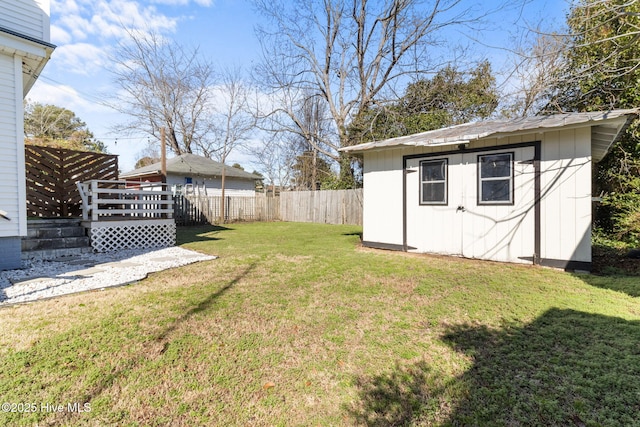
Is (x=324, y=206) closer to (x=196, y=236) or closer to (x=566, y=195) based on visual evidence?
(x=196, y=236)

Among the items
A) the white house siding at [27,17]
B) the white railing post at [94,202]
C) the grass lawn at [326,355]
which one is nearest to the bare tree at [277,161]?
the white railing post at [94,202]

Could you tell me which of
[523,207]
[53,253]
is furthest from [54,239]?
[523,207]

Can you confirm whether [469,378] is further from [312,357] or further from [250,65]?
[250,65]

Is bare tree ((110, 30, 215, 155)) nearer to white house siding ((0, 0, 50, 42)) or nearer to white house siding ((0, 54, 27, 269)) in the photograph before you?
white house siding ((0, 0, 50, 42))

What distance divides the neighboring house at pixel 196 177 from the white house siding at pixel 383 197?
42.5 feet

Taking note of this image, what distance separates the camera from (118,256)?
6562 millimetres

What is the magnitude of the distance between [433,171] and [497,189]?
1.34 m

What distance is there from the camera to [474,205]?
6289mm

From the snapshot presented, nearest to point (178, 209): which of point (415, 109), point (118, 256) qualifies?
point (118, 256)

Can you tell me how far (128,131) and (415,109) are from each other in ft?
66.0

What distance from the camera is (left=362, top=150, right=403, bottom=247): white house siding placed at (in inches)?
291

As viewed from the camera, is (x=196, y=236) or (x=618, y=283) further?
(x=196, y=236)

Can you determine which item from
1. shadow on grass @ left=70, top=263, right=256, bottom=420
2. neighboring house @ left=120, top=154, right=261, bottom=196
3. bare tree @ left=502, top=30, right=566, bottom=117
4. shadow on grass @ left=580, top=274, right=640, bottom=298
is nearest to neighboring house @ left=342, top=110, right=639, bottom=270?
shadow on grass @ left=580, top=274, right=640, bottom=298

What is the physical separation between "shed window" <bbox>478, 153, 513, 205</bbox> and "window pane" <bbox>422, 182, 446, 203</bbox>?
733 mm
